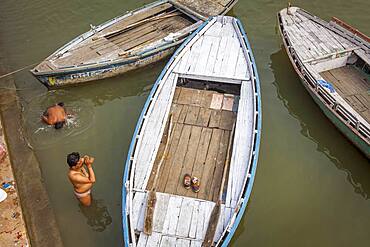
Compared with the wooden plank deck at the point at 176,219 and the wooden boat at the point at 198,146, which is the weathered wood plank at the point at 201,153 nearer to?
the wooden boat at the point at 198,146

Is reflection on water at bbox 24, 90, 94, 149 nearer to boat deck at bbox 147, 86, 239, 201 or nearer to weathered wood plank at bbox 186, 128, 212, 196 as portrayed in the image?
boat deck at bbox 147, 86, 239, 201

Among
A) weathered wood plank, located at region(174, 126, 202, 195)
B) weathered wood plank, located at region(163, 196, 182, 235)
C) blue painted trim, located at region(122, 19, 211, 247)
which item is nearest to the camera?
blue painted trim, located at region(122, 19, 211, 247)

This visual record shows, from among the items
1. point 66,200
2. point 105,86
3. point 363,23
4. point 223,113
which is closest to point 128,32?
point 105,86

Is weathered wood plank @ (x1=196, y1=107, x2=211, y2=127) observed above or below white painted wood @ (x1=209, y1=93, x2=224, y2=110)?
below

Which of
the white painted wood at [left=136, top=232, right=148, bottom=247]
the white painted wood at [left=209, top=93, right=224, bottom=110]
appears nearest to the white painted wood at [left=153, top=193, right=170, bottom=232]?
the white painted wood at [left=136, top=232, right=148, bottom=247]

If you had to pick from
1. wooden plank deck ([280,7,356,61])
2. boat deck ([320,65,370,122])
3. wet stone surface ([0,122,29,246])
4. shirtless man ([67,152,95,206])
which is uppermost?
wooden plank deck ([280,7,356,61])

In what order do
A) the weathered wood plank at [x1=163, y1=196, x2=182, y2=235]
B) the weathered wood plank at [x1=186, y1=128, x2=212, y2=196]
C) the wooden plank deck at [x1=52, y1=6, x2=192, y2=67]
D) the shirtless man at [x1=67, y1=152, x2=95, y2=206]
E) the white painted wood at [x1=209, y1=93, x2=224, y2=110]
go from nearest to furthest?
the weathered wood plank at [x1=163, y1=196, x2=182, y2=235], the shirtless man at [x1=67, y1=152, x2=95, y2=206], the weathered wood plank at [x1=186, y1=128, x2=212, y2=196], the white painted wood at [x1=209, y1=93, x2=224, y2=110], the wooden plank deck at [x1=52, y1=6, x2=192, y2=67]

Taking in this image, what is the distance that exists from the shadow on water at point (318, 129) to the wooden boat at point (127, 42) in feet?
11.0

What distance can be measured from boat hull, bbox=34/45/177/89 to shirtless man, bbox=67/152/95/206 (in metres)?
4.01

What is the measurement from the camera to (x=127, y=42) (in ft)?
43.1

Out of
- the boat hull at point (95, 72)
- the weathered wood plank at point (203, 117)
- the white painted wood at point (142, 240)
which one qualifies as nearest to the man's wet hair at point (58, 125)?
the boat hull at point (95, 72)

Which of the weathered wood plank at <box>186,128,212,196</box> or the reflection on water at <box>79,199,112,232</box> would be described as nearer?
the weathered wood plank at <box>186,128,212,196</box>

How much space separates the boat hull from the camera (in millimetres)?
11586

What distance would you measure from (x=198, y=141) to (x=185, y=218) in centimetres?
251
